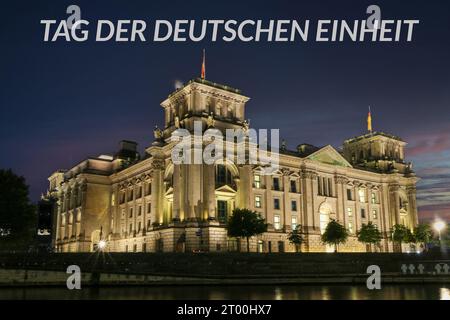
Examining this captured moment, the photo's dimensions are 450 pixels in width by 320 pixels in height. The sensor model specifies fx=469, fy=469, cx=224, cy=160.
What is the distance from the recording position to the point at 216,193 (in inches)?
2739

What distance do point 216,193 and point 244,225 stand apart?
8578mm

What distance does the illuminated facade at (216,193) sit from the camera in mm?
67750

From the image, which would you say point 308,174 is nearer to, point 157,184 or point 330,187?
point 330,187

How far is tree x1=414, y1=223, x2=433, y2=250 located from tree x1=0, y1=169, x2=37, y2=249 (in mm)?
68820

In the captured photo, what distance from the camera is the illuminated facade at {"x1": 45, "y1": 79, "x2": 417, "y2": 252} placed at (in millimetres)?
67750

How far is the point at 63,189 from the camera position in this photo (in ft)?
339

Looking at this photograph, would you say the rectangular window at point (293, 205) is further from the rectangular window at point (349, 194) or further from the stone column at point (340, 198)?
the rectangular window at point (349, 194)

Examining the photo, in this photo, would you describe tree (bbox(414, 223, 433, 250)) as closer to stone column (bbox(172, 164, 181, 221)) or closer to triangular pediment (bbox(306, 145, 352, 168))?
triangular pediment (bbox(306, 145, 352, 168))

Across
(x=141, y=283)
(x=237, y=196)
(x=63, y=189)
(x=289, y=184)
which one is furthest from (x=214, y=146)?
(x=63, y=189)

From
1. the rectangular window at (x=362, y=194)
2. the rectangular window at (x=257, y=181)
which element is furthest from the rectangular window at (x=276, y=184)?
the rectangular window at (x=362, y=194)

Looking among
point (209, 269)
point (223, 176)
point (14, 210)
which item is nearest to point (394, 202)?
point (223, 176)

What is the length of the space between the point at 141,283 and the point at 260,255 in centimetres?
1787

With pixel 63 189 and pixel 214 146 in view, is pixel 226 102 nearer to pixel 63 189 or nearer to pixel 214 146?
pixel 214 146
